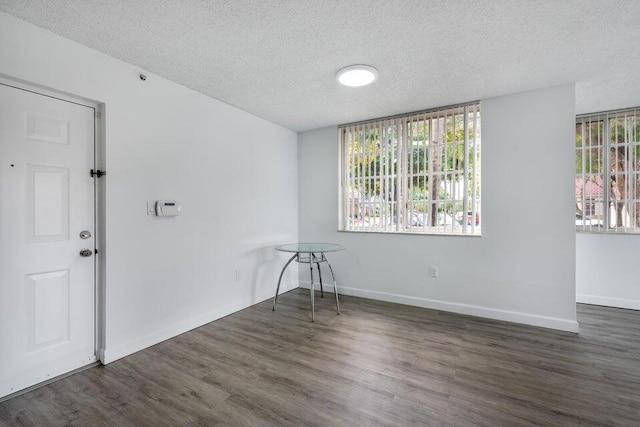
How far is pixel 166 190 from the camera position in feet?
9.05

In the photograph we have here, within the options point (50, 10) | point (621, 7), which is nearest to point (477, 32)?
point (621, 7)

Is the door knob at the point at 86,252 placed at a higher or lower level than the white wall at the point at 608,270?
higher

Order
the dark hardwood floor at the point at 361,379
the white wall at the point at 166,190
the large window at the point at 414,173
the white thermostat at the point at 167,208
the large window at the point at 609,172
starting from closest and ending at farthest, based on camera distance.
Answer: the dark hardwood floor at the point at 361,379 < the white wall at the point at 166,190 < the white thermostat at the point at 167,208 < the large window at the point at 414,173 < the large window at the point at 609,172

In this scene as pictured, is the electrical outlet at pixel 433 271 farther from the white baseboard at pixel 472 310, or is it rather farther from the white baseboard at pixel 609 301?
the white baseboard at pixel 609 301

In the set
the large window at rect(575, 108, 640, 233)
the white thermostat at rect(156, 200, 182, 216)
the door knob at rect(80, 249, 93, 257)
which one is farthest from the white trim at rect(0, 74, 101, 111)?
the large window at rect(575, 108, 640, 233)

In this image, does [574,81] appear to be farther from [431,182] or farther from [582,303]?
[582,303]

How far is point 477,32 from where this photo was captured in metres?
2.05

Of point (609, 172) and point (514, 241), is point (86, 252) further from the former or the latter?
point (609, 172)

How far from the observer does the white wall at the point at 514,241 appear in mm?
2904

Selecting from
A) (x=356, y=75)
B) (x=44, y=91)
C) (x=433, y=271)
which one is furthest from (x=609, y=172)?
(x=44, y=91)

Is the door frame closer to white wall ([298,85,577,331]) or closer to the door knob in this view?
the door knob

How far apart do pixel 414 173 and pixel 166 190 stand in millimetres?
2813

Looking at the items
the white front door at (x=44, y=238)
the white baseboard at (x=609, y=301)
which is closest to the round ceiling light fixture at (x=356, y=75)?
the white front door at (x=44, y=238)

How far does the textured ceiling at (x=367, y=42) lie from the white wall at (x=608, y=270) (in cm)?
168
